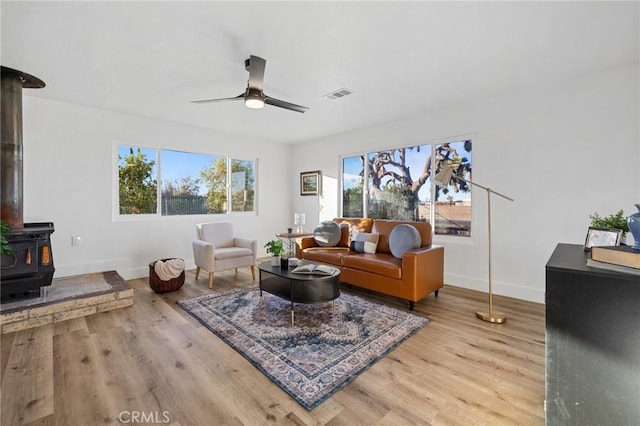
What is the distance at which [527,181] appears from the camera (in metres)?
3.38

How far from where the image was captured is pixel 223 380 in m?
1.87

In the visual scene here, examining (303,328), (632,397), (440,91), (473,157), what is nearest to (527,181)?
(473,157)

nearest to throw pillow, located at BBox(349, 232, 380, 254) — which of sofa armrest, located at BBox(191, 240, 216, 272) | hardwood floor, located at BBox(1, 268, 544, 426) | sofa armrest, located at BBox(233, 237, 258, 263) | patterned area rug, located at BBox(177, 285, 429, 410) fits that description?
patterned area rug, located at BBox(177, 285, 429, 410)

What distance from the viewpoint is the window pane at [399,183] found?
4.34 metres

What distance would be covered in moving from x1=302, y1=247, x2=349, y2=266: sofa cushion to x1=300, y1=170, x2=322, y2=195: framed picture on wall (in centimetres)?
197

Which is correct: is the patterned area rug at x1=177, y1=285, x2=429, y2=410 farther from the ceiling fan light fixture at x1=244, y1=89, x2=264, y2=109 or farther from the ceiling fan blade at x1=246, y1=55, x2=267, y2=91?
the ceiling fan blade at x1=246, y1=55, x2=267, y2=91

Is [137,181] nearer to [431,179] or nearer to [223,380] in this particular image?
[223,380]

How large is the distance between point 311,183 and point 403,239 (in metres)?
3.04

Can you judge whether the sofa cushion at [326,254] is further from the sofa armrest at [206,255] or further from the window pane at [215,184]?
the window pane at [215,184]

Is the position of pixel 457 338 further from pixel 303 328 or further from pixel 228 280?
pixel 228 280

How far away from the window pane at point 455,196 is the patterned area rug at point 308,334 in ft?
5.60

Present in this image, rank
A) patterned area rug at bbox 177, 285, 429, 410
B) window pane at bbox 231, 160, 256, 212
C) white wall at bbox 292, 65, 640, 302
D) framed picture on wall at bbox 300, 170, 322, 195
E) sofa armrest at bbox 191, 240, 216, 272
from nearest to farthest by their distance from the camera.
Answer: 1. patterned area rug at bbox 177, 285, 429, 410
2. white wall at bbox 292, 65, 640, 302
3. sofa armrest at bbox 191, 240, 216, 272
4. window pane at bbox 231, 160, 256, 212
5. framed picture on wall at bbox 300, 170, 322, 195

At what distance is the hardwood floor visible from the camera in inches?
61.5

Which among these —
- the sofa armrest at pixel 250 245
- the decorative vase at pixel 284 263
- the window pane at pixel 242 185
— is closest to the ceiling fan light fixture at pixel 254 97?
the decorative vase at pixel 284 263
